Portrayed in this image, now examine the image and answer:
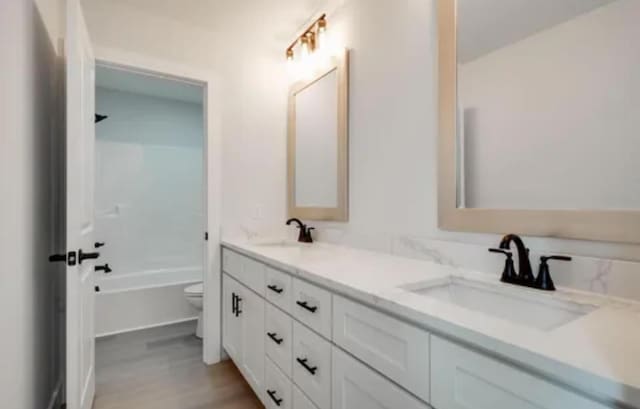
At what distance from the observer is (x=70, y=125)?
4.37 ft

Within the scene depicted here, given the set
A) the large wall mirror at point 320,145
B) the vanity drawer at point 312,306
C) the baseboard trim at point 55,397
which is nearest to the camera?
the vanity drawer at point 312,306

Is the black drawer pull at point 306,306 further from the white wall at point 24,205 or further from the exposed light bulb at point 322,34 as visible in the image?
the exposed light bulb at point 322,34

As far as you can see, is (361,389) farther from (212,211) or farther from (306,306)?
(212,211)

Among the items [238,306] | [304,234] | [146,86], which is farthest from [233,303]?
[146,86]

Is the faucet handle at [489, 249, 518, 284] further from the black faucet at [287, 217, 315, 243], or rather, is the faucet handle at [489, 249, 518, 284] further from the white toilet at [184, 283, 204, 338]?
the white toilet at [184, 283, 204, 338]

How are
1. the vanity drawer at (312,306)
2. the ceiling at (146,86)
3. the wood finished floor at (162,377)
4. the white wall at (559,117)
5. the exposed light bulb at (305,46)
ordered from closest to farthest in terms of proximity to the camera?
1. the white wall at (559,117)
2. the vanity drawer at (312,306)
3. the wood finished floor at (162,377)
4. the exposed light bulb at (305,46)
5. the ceiling at (146,86)

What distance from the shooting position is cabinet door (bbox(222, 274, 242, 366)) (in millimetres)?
2025

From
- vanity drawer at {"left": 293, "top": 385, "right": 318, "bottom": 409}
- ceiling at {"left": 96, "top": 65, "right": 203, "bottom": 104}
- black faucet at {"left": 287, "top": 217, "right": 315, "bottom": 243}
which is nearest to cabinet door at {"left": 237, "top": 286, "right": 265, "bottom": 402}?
vanity drawer at {"left": 293, "top": 385, "right": 318, "bottom": 409}

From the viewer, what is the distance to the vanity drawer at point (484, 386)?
55cm

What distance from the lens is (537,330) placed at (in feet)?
2.16

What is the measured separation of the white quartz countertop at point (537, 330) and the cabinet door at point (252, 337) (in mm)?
602

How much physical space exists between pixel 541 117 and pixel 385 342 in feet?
2.92

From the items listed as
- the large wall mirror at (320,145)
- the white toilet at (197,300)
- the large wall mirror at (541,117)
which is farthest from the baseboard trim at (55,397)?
the large wall mirror at (541,117)

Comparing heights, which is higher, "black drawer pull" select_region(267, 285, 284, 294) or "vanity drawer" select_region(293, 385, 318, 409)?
"black drawer pull" select_region(267, 285, 284, 294)
